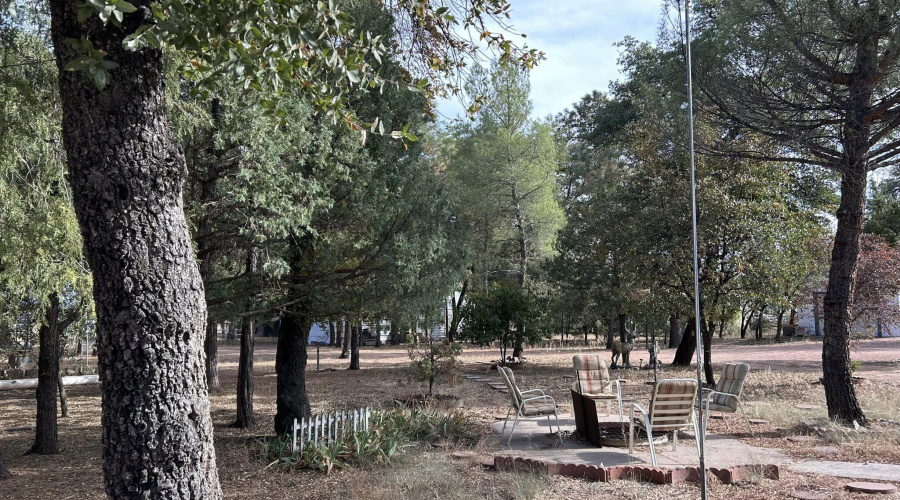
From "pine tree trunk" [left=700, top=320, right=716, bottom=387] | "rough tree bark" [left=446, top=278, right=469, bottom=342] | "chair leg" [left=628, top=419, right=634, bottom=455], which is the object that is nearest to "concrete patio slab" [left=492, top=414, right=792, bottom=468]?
"chair leg" [left=628, top=419, right=634, bottom=455]

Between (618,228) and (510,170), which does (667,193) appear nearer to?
(618,228)

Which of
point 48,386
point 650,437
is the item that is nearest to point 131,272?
point 650,437

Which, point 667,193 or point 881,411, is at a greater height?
point 667,193

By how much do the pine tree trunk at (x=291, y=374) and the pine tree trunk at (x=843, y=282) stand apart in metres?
7.15

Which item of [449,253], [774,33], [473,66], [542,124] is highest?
[542,124]

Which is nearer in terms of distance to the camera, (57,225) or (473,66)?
(473,66)

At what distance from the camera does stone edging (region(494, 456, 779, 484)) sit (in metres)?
5.91

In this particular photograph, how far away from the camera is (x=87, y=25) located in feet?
→ 9.66

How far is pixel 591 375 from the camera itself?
9.54 meters

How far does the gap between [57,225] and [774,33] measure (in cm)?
892

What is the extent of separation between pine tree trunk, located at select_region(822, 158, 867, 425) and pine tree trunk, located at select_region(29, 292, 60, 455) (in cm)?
1049

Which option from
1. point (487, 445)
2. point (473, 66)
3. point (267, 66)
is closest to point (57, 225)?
point (267, 66)

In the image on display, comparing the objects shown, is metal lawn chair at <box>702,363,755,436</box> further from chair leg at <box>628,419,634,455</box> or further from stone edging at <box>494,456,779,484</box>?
stone edging at <box>494,456,779,484</box>

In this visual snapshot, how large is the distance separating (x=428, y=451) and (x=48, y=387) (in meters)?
5.29
